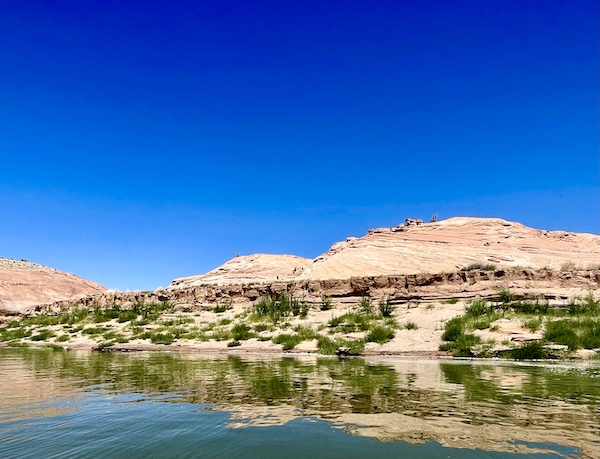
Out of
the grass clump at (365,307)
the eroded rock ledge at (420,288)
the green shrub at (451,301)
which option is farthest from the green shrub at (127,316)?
the green shrub at (451,301)

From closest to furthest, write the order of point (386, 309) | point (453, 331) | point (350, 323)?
point (453, 331) → point (350, 323) → point (386, 309)

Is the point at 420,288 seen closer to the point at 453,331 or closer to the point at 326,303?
the point at 326,303

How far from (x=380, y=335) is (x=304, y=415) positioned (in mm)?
13010

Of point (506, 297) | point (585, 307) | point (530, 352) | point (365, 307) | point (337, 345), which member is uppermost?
point (506, 297)

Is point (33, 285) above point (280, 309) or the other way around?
above

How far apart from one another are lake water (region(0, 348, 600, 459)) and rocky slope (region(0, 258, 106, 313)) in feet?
145

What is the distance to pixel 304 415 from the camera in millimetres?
5934

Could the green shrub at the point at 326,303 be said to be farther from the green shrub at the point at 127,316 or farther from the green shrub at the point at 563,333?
the green shrub at the point at 127,316

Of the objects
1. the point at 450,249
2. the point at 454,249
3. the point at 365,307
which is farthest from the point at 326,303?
the point at 454,249

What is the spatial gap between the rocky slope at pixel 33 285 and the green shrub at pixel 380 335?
40824 millimetres

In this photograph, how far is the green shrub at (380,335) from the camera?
18.1 metres

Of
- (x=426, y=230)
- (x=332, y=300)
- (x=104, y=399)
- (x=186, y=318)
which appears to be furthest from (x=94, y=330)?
(x=426, y=230)

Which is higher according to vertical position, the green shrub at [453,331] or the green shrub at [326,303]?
the green shrub at [326,303]

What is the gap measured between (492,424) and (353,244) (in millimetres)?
41269
